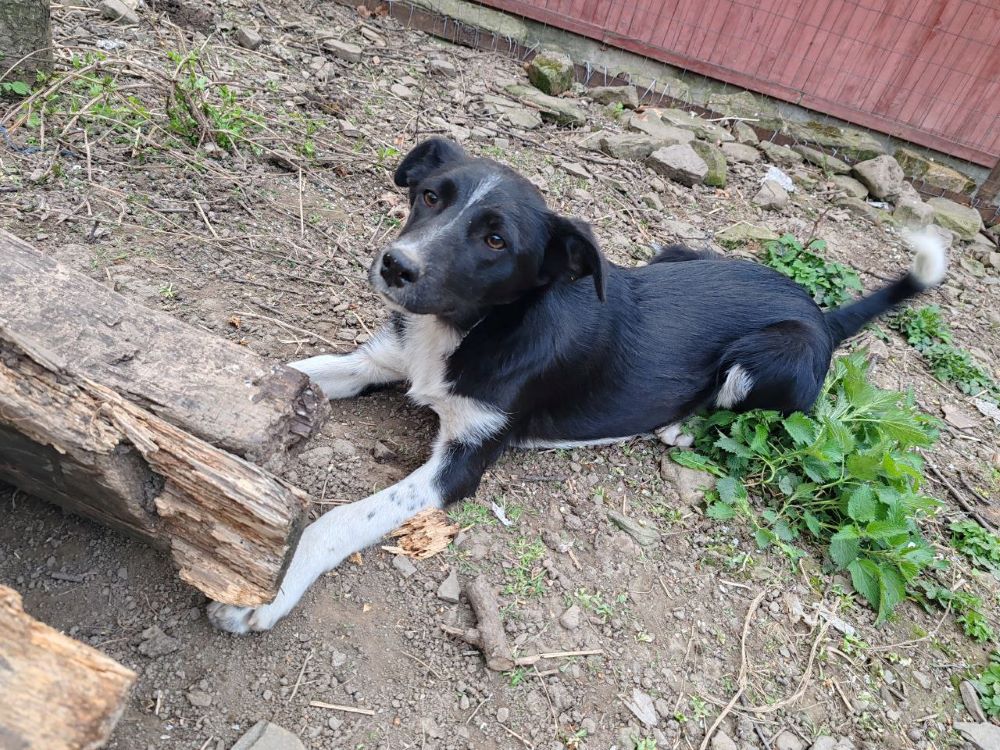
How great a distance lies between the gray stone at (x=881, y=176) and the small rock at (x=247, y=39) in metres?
5.96

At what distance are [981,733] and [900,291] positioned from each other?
7.55 feet

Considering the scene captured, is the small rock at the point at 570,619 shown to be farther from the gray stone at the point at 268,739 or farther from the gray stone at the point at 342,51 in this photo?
the gray stone at the point at 342,51

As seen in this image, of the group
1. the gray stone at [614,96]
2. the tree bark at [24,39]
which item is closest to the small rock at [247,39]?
the tree bark at [24,39]

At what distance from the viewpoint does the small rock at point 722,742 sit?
243 cm

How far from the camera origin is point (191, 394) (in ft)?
6.30

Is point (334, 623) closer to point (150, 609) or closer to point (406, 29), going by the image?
point (150, 609)

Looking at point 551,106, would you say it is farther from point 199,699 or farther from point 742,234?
point 199,699

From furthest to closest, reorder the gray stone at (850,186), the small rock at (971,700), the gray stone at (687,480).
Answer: the gray stone at (850,186) → the gray stone at (687,480) → the small rock at (971,700)

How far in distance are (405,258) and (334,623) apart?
4.26 feet

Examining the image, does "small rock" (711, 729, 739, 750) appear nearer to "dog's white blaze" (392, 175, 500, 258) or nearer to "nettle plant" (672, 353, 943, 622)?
"nettle plant" (672, 353, 943, 622)

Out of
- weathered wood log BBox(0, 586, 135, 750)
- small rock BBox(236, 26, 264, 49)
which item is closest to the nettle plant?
weathered wood log BBox(0, 586, 135, 750)

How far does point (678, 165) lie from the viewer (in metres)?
5.98

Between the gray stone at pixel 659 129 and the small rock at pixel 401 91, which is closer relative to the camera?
the small rock at pixel 401 91

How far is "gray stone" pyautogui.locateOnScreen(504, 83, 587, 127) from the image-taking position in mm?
6363
